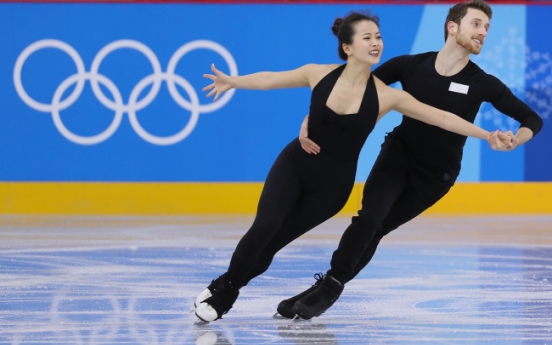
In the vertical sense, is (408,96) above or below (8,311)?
above

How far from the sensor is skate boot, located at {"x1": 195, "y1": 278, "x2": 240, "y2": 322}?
4395 mm

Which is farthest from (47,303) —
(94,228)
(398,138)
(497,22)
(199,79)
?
(497,22)

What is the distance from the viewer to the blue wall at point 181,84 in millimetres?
9719

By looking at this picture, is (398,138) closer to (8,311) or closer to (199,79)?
(8,311)

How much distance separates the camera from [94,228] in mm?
8531

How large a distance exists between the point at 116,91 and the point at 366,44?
5607 mm

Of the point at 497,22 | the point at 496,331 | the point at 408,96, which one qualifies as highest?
the point at 497,22

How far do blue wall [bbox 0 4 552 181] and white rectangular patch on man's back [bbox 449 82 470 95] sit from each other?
16.9 ft

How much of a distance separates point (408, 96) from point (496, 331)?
3.54 ft

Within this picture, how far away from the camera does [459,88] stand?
15.5ft

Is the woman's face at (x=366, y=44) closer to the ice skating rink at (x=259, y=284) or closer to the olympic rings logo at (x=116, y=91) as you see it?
the ice skating rink at (x=259, y=284)

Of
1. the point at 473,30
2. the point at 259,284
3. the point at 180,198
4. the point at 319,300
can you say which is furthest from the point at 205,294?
the point at 180,198

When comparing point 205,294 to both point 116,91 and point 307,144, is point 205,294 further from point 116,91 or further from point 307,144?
point 116,91

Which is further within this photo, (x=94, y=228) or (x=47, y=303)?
(x=94, y=228)
